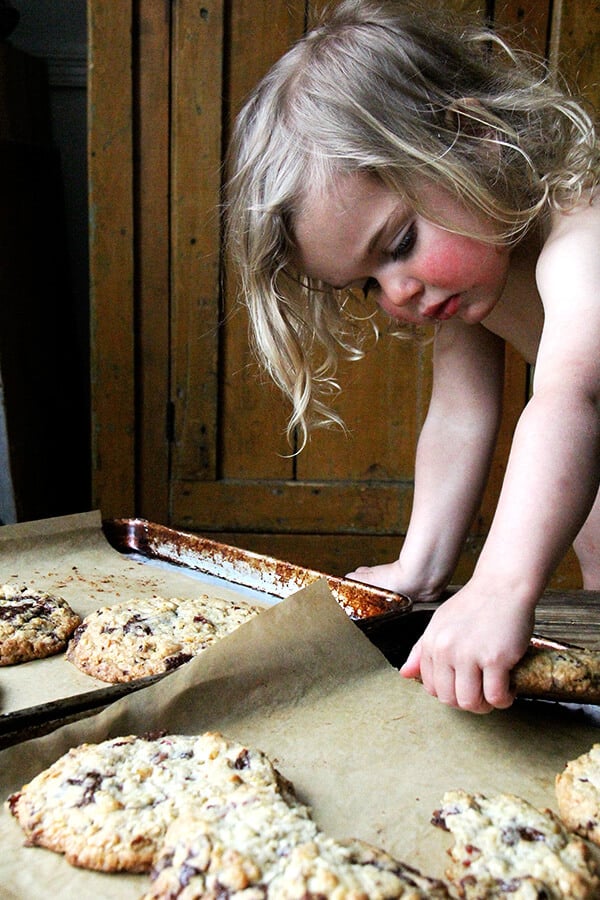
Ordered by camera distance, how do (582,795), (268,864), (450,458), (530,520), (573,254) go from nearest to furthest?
(268,864), (582,795), (530,520), (573,254), (450,458)

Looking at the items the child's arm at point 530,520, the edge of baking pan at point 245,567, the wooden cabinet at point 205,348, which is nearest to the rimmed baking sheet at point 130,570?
the edge of baking pan at point 245,567

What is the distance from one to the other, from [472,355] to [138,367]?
43.3 inches

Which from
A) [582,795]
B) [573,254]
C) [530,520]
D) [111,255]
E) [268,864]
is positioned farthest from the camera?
[111,255]

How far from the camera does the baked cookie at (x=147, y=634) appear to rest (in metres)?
1.02

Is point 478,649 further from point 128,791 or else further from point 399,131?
point 399,131

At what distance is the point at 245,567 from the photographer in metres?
1.31

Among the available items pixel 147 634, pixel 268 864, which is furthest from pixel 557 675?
pixel 147 634

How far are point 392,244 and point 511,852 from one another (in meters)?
0.67

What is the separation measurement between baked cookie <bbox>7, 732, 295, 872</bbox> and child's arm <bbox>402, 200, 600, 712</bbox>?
184 millimetres

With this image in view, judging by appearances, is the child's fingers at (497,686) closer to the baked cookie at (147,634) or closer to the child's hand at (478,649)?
the child's hand at (478,649)

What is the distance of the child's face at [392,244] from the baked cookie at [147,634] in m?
0.44

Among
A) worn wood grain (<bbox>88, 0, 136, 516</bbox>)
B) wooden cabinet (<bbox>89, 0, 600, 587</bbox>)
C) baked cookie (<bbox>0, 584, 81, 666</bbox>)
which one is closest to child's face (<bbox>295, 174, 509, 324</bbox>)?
baked cookie (<bbox>0, 584, 81, 666</bbox>)

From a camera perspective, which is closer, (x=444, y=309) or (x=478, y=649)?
(x=478, y=649)

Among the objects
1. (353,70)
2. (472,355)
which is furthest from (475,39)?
(472,355)
